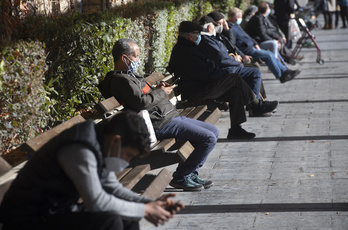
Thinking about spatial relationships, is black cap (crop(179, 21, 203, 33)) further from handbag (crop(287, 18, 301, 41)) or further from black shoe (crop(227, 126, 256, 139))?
handbag (crop(287, 18, 301, 41))

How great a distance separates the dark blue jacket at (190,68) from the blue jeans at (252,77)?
Result: 2.89 ft

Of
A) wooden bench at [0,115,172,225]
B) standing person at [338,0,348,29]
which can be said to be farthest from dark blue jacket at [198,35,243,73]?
standing person at [338,0,348,29]

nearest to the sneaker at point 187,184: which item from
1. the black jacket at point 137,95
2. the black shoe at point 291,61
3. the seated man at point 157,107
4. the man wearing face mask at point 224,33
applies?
the seated man at point 157,107

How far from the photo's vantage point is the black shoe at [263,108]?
32.2ft

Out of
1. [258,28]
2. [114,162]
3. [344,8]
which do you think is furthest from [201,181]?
[344,8]

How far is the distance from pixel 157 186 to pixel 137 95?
1.38 metres

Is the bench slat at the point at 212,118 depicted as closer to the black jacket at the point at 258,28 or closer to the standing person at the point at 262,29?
the standing person at the point at 262,29

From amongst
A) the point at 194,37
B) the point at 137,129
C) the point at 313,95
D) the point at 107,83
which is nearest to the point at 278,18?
the point at 313,95

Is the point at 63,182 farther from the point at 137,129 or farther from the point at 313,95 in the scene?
the point at 313,95

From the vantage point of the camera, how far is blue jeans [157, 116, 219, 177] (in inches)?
244

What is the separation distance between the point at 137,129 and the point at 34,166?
0.63m

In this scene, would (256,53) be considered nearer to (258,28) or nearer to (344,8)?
(258,28)

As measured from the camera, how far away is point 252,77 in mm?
9344

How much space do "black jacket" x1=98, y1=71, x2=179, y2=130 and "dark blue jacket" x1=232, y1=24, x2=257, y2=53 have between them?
6.14m
